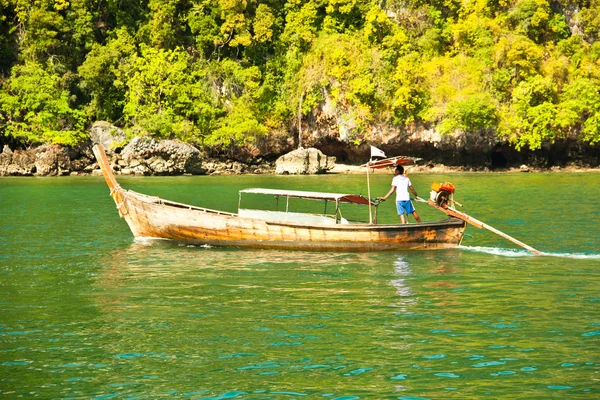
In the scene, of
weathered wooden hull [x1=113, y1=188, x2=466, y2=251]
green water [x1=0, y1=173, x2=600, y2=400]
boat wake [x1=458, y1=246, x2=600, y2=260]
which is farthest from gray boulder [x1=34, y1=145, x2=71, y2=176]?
boat wake [x1=458, y1=246, x2=600, y2=260]

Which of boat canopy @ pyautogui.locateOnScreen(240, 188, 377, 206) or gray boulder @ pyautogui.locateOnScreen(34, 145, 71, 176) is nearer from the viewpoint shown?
boat canopy @ pyautogui.locateOnScreen(240, 188, 377, 206)

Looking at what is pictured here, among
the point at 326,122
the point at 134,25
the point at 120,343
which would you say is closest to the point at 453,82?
the point at 326,122

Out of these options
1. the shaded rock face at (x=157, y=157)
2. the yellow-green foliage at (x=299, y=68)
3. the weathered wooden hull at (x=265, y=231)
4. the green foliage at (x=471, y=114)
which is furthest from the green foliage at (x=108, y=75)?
the weathered wooden hull at (x=265, y=231)

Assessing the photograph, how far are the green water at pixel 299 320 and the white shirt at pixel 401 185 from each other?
2301mm

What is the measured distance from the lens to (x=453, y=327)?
13172mm

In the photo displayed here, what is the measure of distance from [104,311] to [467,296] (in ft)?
25.2

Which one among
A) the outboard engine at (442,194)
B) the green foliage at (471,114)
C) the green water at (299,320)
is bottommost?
the green water at (299,320)

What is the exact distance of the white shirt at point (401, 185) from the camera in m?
23.1

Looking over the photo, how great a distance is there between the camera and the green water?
10461mm

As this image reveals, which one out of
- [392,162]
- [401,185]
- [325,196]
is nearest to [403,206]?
[401,185]

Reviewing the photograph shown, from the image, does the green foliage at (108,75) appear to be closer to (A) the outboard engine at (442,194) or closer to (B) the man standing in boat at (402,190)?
(B) the man standing in boat at (402,190)

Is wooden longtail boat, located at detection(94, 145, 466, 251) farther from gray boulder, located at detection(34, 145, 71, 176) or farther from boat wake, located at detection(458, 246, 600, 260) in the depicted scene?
gray boulder, located at detection(34, 145, 71, 176)

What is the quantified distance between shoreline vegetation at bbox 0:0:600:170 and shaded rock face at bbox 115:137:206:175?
723mm

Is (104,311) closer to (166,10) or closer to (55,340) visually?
(55,340)
